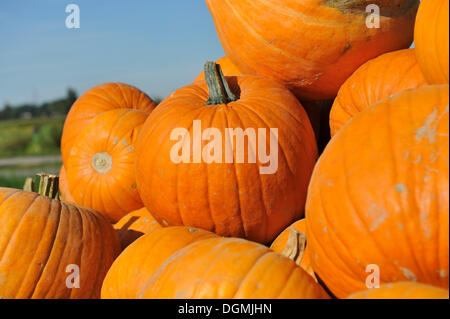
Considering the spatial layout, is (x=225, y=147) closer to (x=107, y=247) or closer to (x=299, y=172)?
(x=299, y=172)

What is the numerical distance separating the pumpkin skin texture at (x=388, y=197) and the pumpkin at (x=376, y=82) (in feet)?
2.03

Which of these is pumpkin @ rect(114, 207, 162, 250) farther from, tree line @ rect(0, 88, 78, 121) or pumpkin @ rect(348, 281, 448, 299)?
tree line @ rect(0, 88, 78, 121)

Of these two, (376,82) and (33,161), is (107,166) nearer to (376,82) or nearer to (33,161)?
(376,82)

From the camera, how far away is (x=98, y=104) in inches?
132

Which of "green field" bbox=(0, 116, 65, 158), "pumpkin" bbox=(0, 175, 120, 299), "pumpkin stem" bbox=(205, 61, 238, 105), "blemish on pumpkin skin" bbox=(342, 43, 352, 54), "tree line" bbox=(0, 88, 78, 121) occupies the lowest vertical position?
"tree line" bbox=(0, 88, 78, 121)

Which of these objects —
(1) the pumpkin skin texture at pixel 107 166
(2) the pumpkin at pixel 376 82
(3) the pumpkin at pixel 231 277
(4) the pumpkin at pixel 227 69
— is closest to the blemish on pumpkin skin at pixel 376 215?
(3) the pumpkin at pixel 231 277

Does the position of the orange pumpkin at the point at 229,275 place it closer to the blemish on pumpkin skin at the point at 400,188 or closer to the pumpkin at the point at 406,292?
the pumpkin at the point at 406,292

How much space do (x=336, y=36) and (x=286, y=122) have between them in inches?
19.6

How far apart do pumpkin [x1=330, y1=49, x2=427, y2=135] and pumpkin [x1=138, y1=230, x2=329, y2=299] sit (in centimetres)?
99

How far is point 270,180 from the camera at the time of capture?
197 cm

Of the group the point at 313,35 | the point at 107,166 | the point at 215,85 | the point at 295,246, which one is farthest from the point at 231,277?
the point at 107,166

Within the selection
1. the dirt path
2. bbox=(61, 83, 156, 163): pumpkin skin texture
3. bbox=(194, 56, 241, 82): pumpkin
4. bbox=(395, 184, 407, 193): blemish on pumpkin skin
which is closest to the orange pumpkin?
bbox=(395, 184, 407, 193): blemish on pumpkin skin

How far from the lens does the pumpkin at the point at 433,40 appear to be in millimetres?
1472

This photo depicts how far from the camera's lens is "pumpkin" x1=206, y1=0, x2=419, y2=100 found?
2156 millimetres
